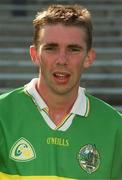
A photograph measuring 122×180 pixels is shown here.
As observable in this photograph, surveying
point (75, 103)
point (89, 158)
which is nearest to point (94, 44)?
point (75, 103)

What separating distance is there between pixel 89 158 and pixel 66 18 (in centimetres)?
56

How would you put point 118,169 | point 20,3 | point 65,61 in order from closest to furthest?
point 65,61 → point 118,169 → point 20,3

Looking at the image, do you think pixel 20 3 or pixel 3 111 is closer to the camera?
pixel 3 111

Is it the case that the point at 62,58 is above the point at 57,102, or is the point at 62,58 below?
above

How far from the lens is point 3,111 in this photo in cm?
254

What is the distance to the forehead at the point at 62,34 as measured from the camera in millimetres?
2469

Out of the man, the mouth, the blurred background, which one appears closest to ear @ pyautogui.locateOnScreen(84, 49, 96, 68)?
the man

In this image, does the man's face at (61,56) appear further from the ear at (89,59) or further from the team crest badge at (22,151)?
the team crest badge at (22,151)

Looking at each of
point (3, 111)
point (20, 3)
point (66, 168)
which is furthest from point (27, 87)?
point (20, 3)

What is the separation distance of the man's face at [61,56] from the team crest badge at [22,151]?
232mm

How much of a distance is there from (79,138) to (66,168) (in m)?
0.14

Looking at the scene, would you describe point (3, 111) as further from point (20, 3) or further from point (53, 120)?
point (20, 3)

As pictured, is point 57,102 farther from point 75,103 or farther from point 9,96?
point 9,96

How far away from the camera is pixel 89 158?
2.57 meters
